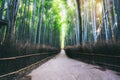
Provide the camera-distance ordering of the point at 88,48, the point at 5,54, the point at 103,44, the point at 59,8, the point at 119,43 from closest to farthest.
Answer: the point at 5,54, the point at 119,43, the point at 103,44, the point at 88,48, the point at 59,8

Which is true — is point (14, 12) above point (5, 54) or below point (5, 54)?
above

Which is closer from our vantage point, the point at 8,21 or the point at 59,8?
the point at 8,21

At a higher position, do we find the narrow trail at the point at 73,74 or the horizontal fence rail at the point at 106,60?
the horizontal fence rail at the point at 106,60

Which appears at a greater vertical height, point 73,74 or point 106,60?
point 106,60

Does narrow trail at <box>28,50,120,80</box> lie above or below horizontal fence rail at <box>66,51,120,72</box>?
below

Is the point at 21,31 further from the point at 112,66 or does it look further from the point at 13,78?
the point at 112,66

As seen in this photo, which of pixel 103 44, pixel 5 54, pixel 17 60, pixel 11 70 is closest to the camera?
pixel 5 54

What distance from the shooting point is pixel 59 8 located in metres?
18.2

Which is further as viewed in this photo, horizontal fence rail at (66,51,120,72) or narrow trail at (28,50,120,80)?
horizontal fence rail at (66,51,120,72)

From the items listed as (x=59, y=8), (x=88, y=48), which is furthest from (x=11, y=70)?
(x=59, y=8)

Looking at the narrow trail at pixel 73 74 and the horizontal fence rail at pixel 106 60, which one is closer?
the narrow trail at pixel 73 74

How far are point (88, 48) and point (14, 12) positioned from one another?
17.5ft

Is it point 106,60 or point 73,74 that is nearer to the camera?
point 73,74

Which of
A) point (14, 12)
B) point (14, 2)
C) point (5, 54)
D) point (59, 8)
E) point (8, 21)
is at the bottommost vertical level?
point (5, 54)
